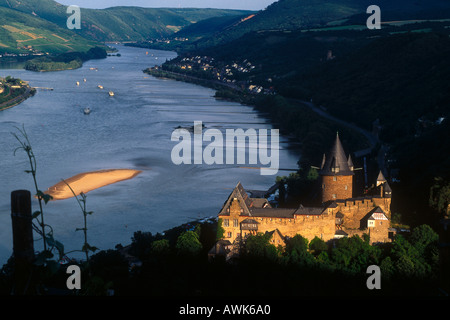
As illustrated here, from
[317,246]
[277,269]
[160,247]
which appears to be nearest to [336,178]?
[317,246]

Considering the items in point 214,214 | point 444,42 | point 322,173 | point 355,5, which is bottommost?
point 214,214

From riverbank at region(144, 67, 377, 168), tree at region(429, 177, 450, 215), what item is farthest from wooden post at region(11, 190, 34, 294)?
riverbank at region(144, 67, 377, 168)

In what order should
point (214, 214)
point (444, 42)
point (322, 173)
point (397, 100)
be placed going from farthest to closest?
point (444, 42) < point (397, 100) < point (214, 214) < point (322, 173)

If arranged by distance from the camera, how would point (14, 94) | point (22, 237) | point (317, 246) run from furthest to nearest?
1. point (14, 94)
2. point (317, 246)
3. point (22, 237)

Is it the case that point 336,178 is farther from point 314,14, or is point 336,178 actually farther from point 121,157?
point 314,14

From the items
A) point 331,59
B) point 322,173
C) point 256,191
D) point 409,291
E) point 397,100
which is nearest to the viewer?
point 409,291

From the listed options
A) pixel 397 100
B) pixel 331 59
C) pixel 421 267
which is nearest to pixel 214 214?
pixel 421 267
